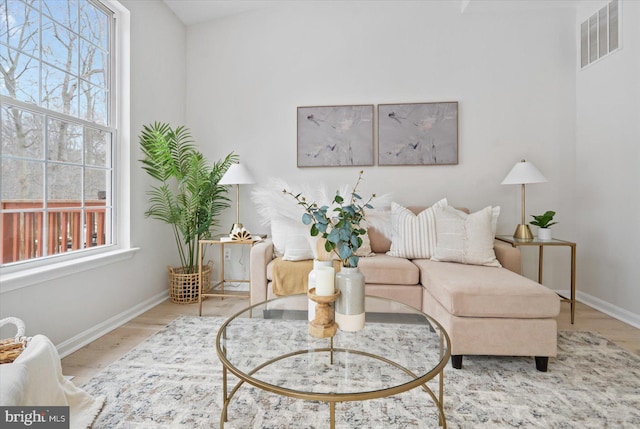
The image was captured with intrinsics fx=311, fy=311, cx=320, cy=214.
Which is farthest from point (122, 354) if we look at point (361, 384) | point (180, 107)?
point (180, 107)

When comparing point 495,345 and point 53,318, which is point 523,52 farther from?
point 53,318

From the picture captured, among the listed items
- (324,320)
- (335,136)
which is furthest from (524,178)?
(324,320)

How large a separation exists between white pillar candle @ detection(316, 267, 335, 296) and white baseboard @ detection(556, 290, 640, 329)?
264 cm

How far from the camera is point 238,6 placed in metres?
3.23

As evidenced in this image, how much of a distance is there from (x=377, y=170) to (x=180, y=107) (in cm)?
221

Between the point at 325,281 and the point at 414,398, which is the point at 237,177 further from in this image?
the point at 414,398

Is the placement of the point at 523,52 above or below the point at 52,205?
above

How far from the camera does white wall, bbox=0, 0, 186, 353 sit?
6.05ft

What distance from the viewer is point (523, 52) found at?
309 centimetres

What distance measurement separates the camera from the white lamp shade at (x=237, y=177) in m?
2.82

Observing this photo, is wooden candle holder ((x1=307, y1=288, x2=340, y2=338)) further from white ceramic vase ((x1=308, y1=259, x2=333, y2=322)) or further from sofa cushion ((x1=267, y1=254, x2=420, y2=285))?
sofa cushion ((x1=267, y1=254, x2=420, y2=285))

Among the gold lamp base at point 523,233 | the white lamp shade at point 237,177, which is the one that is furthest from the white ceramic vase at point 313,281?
the gold lamp base at point 523,233

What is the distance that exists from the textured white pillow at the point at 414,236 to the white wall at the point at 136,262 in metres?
2.18

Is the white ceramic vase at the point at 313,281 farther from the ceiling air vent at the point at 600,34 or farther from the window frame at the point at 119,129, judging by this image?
the ceiling air vent at the point at 600,34
